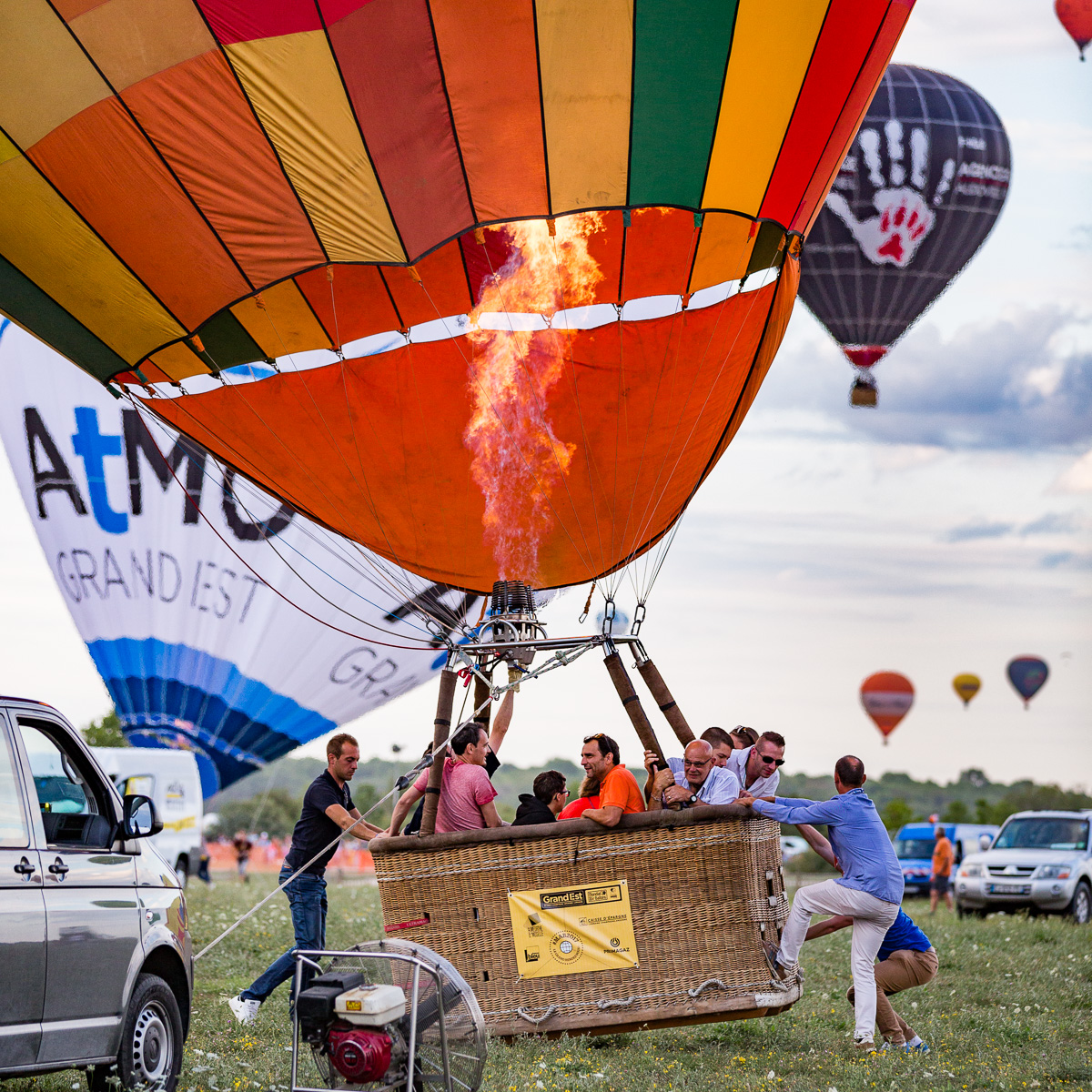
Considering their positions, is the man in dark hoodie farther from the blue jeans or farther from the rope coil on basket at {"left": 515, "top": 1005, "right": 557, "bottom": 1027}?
the blue jeans

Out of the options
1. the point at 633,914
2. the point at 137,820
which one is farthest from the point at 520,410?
the point at 137,820

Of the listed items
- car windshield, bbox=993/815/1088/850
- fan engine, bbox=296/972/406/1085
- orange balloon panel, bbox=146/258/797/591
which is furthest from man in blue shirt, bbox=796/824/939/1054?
car windshield, bbox=993/815/1088/850

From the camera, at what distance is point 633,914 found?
6309 millimetres

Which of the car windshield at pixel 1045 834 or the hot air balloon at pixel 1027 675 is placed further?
the hot air balloon at pixel 1027 675

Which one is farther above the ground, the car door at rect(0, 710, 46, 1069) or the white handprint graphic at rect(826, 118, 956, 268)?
the white handprint graphic at rect(826, 118, 956, 268)

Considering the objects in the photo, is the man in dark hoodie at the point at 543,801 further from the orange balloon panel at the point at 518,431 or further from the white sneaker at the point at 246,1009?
the orange balloon panel at the point at 518,431

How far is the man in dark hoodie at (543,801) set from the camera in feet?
22.4

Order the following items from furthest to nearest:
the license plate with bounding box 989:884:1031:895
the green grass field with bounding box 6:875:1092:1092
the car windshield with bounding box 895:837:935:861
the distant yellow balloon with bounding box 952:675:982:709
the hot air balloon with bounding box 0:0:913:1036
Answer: the distant yellow balloon with bounding box 952:675:982:709
the car windshield with bounding box 895:837:935:861
the license plate with bounding box 989:884:1031:895
the hot air balloon with bounding box 0:0:913:1036
the green grass field with bounding box 6:875:1092:1092

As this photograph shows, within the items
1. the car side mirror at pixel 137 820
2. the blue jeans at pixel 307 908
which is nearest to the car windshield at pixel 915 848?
the blue jeans at pixel 307 908

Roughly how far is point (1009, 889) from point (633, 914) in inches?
430

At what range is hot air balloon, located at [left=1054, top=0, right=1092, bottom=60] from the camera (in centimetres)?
2786

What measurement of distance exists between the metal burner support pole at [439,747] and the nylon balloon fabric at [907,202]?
1478 centimetres

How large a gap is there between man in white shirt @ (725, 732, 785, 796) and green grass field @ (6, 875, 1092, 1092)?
1233 mm

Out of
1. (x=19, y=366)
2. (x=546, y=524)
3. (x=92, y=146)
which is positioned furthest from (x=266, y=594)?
(x=92, y=146)
